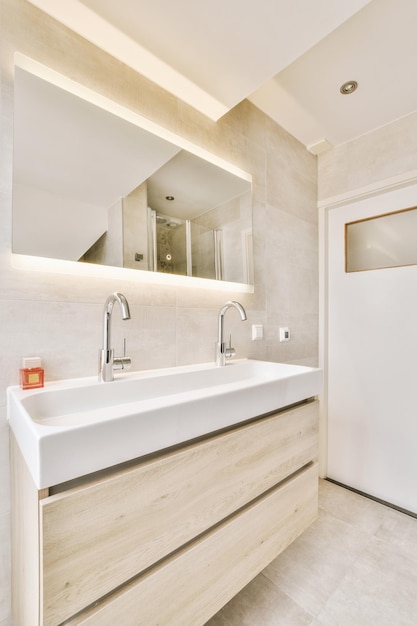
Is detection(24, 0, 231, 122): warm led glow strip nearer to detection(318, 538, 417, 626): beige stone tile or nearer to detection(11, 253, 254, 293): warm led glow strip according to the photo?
detection(11, 253, 254, 293): warm led glow strip

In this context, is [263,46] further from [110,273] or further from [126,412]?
[126,412]

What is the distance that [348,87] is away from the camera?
1.50 m

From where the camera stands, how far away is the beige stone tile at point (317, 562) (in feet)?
3.76

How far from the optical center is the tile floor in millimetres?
1054

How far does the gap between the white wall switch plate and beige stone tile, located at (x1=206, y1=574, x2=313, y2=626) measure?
1145mm

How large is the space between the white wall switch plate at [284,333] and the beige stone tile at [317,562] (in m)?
1.02

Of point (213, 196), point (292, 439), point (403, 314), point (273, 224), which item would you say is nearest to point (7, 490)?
point (292, 439)

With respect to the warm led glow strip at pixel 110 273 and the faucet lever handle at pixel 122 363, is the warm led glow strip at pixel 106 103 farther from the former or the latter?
the faucet lever handle at pixel 122 363

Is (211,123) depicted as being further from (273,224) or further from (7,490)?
(7,490)

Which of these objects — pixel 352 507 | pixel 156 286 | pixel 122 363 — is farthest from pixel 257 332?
pixel 352 507

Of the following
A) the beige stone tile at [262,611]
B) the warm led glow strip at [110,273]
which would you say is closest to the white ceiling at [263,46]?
the warm led glow strip at [110,273]

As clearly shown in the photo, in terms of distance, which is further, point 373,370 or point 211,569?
point 373,370

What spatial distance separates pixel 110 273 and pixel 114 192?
0.33 m

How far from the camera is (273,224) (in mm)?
1729
